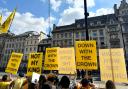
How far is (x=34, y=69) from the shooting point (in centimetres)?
1000

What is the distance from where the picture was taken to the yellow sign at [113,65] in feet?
25.6

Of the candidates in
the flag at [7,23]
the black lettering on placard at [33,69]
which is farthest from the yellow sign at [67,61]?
the flag at [7,23]

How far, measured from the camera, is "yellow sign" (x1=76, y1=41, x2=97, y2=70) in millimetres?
8445

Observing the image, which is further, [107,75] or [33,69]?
[33,69]

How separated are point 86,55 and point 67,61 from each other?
53.0 inches

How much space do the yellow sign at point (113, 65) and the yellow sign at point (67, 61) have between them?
1.76 meters

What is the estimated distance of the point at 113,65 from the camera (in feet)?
26.3

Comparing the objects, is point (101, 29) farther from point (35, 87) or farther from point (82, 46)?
point (35, 87)

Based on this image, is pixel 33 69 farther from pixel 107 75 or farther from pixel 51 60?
pixel 107 75

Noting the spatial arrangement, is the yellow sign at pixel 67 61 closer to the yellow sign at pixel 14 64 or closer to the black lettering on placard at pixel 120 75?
the black lettering on placard at pixel 120 75

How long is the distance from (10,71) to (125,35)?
126 feet

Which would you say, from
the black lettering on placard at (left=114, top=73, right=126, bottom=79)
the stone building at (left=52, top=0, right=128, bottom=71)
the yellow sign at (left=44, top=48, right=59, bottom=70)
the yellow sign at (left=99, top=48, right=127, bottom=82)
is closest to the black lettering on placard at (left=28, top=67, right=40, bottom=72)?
the yellow sign at (left=44, top=48, right=59, bottom=70)

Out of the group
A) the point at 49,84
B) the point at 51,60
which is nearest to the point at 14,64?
the point at 51,60

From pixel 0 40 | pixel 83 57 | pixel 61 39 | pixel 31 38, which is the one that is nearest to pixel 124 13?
pixel 61 39
